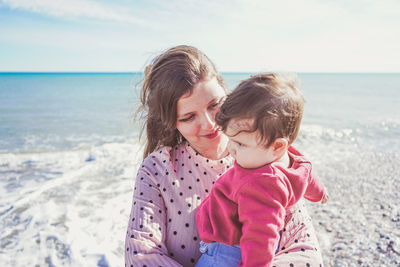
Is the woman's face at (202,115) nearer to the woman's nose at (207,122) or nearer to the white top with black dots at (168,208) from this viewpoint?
the woman's nose at (207,122)

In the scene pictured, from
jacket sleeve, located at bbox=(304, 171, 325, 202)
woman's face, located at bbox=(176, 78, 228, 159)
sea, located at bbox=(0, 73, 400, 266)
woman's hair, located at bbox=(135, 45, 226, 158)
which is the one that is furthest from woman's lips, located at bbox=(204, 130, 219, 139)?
jacket sleeve, located at bbox=(304, 171, 325, 202)

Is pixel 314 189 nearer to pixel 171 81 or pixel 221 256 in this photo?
pixel 221 256

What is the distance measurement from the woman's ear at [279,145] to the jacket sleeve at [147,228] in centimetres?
82

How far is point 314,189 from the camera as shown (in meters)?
1.93

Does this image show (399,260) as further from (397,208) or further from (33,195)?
(33,195)

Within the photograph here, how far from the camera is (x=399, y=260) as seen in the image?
14.0 ft

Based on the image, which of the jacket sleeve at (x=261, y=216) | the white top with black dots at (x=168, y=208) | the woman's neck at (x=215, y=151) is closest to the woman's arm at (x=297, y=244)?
the jacket sleeve at (x=261, y=216)

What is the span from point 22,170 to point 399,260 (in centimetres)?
890

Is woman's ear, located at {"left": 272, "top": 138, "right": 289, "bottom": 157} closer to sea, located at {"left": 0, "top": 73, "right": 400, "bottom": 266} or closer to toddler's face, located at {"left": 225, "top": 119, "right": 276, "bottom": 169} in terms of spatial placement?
toddler's face, located at {"left": 225, "top": 119, "right": 276, "bottom": 169}

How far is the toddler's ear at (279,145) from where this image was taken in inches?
62.2

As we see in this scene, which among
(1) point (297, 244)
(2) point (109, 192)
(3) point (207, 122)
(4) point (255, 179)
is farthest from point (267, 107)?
(2) point (109, 192)

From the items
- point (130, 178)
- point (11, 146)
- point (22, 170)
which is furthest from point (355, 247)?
point (11, 146)

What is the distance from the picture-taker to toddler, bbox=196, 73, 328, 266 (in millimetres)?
1439

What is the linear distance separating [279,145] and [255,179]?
0.23m
